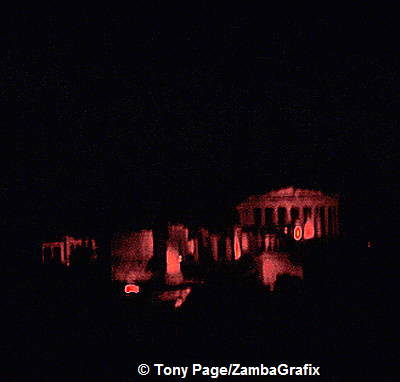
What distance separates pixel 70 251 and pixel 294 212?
2.12 ft

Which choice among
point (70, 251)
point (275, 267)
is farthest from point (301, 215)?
point (70, 251)

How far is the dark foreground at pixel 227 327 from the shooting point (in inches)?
62.7

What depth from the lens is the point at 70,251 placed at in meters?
1.69

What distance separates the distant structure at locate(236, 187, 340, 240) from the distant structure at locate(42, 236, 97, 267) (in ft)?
1.44

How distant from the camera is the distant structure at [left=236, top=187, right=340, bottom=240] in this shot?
1.64m

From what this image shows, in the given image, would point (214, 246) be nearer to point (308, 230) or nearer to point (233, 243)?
point (233, 243)

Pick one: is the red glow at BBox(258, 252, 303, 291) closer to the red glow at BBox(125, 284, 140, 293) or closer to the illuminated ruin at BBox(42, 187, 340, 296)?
the illuminated ruin at BBox(42, 187, 340, 296)

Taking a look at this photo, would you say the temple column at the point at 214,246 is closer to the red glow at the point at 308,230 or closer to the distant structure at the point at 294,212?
the distant structure at the point at 294,212

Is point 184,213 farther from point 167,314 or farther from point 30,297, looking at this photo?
point 30,297

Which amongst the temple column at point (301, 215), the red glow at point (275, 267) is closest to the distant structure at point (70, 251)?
the red glow at point (275, 267)

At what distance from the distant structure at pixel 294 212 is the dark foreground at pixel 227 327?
0.07m

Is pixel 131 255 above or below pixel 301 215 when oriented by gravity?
below

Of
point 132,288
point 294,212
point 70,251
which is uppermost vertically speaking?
point 294,212

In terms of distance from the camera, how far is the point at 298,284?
1.62 m
